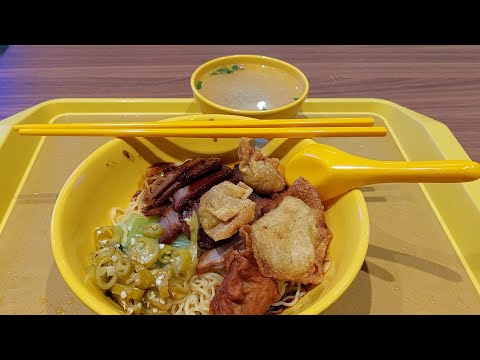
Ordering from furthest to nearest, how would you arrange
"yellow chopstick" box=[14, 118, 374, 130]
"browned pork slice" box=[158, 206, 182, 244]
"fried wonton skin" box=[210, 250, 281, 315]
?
"yellow chopstick" box=[14, 118, 374, 130] < "browned pork slice" box=[158, 206, 182, 244] < "fried wonton skin" box=[210, 250, 281, 315]

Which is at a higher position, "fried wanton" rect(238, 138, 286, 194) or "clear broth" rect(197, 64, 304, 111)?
"clear broth" rect(197, 64, 304, 111)

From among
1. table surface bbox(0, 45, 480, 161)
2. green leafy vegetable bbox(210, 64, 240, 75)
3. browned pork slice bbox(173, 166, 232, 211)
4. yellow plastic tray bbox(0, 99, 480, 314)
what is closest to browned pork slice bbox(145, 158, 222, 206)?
browned pork slice bbox(173, 166, 232, 211)

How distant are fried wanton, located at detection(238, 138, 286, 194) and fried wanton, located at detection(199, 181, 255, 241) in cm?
10

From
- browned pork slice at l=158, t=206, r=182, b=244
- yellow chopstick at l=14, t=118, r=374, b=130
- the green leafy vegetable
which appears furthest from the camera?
the green leafy vegetable

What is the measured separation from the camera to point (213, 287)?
54.6 inches

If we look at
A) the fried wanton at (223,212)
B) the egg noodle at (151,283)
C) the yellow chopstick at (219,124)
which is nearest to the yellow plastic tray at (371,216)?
the egg noodle at (151,283)

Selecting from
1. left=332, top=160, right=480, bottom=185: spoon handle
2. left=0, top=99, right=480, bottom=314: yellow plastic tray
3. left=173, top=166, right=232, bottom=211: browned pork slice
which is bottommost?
left=0, top=99, right=480, bottom=314: yellow plastic tray

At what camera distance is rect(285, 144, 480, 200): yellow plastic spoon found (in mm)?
1275

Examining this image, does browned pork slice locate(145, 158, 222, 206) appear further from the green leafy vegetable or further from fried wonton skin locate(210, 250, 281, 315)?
the green leafy vegetable

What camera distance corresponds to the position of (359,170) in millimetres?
1380

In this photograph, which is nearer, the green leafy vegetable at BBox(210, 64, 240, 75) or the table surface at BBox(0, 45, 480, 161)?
the green leafy vegetable at BBox(210, 64, 240, 75)

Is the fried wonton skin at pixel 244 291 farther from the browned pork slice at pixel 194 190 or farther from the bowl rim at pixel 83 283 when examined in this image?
the browned pork slice at pixel 194 190

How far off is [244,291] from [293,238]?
0.82 ft

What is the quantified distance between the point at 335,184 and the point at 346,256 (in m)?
0.28
